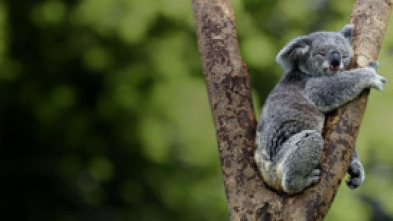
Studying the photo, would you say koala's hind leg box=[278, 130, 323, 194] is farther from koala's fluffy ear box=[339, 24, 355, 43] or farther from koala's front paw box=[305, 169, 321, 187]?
koala's fluffy ear box=[339, 24, 355, 43]

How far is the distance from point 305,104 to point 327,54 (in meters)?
0.21

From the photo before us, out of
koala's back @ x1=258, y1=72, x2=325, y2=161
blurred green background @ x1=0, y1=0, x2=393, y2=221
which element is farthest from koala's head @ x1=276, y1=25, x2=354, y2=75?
blurred green background @ x1=0, y1=0, x2=393, y2=221

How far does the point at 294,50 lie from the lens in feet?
9.80

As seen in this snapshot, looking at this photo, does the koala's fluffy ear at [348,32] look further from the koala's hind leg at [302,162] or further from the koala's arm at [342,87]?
the koala's hind leg at [302,162]

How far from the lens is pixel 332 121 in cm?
264

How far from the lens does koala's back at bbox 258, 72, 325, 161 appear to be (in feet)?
8.93

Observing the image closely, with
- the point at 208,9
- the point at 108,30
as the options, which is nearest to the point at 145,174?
the point at 108,30

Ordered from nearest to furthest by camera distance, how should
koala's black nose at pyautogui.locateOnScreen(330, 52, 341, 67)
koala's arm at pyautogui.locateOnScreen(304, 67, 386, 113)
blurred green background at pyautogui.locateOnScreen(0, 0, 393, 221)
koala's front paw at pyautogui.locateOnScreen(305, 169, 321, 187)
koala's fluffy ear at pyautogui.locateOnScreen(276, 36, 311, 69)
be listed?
1. koala's front paw at pyautogui.locateOnScreen(305, 169, 321, 187)
2. koala's arm at pyautogui.locateOnScreen(304, 67, 386, 113)
3. koala's black nose at pyautogui.locateOnScreen(330, 52, 341, 67)
4. koala's fluffy ear at pyautogui.locateOnScreen(276, 36, 311, 69)
5. blurred green background at pyautogui.locateOnScreen(0, 0, 393, 221)

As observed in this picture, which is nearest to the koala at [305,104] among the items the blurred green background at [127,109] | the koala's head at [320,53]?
the koala's head at [320,53]

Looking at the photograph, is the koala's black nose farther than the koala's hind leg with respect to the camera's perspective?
Yes

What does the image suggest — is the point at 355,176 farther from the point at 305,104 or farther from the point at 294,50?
the point at 294,50

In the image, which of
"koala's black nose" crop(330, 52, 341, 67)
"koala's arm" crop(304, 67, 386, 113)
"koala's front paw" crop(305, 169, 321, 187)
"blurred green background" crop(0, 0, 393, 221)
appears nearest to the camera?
"koala's front paw" crop(305, 169, 321, 187)

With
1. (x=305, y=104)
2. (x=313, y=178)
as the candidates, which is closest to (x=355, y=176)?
(x=305, y=104)

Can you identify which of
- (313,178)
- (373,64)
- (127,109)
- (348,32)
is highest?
(348,32)
